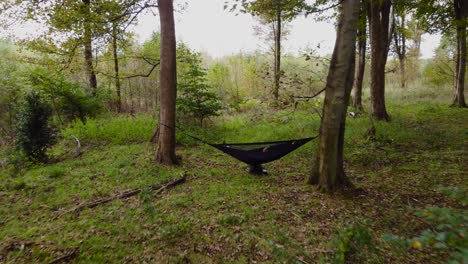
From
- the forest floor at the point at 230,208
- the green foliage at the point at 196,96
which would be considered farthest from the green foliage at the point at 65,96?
the green foliage at the point at 196,96

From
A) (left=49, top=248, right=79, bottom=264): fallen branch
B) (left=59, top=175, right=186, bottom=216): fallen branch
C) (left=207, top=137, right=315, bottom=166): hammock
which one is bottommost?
(left=49, top=248, right=79, bottom=264): fallen branch

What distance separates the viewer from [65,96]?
19.6 feet

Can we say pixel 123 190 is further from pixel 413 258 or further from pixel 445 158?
pixel 445 158

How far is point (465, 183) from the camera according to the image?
2.79 m

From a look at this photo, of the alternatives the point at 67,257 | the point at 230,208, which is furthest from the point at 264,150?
the point at 67,257

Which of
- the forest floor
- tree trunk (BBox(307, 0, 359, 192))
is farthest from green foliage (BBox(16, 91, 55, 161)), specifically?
tree trunk (BBox(307, 0, 359, 192))

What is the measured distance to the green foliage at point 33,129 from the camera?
14.2ft

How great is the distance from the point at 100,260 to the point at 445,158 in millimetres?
4432

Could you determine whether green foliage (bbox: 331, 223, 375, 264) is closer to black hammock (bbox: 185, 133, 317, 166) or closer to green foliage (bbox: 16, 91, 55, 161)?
black hammock (bbox: 185, 133, 317, 166)

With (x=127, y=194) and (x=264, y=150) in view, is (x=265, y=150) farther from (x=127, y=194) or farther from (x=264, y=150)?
(x=127, y=194)

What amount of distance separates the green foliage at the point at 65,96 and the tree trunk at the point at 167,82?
3.25 metres

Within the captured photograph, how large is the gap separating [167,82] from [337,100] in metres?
2.57

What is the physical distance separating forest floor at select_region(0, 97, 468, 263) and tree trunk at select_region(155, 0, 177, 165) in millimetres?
355

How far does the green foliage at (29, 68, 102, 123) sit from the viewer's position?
18.4ft
